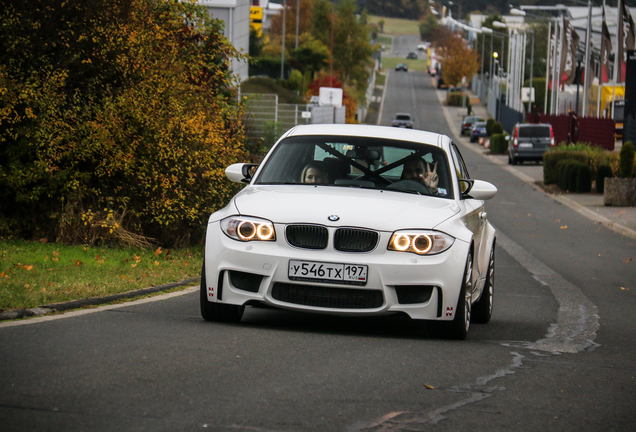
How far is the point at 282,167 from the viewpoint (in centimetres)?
858

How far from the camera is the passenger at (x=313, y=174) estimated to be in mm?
8367

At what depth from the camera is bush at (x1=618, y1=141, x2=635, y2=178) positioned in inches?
1128

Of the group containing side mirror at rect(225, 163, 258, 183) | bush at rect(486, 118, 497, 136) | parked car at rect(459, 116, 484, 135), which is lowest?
parked car at rect(459, 116, 484, 135)

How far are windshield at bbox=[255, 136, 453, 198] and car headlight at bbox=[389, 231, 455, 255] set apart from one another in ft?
3.32

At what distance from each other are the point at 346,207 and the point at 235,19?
71.0 metres

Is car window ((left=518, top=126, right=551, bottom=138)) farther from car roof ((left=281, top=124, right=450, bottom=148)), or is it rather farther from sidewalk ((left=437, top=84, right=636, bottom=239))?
car roof ((left=281, top=124, right=450, bottom=148))

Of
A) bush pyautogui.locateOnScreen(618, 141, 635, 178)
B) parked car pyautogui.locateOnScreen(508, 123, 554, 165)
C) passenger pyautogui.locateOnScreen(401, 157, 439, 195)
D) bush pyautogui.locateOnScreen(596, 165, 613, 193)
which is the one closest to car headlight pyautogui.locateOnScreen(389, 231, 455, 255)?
passenger pyautogui.locateOnScreen(401, 157, 439, 195)

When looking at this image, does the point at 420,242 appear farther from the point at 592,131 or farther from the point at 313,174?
the point at 592,131

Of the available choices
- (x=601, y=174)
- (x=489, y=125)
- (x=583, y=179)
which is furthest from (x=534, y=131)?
(x=489, y=125)

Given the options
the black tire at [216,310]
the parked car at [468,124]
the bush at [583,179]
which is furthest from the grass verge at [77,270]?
the parked car at [468,124]

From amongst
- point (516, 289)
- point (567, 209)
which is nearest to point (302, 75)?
point (567, 209)

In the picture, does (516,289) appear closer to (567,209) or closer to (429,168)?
(429,168)

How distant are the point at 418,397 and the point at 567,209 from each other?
23555 mm

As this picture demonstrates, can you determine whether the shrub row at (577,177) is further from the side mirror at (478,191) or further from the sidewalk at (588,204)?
the side mirror at (478,191)
